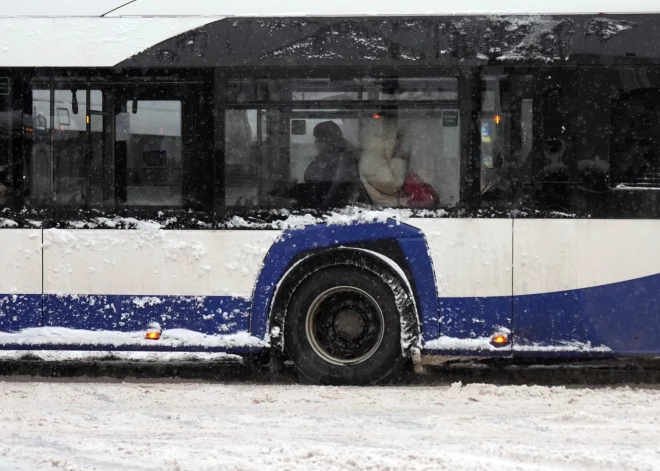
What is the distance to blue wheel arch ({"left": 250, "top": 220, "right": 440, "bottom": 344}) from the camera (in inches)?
338

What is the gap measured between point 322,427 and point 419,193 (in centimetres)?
245

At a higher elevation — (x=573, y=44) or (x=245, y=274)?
(x=573, y=44)

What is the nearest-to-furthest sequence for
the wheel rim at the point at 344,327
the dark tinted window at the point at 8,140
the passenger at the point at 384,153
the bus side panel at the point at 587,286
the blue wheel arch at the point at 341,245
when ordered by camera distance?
the bus side panel at the point at 587,286 → the blue wheel arch at the point at 341,245 → the passenger at the point at 384,153 → the wheel rim at the point at 344,327 → the dark tinted window at the point at 8,140

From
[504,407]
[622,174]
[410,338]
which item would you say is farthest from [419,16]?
[504,407]

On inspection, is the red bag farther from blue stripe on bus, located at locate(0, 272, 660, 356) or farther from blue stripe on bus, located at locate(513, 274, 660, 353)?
blue stripe on bus, located at locate(513, 274, 660, 353)

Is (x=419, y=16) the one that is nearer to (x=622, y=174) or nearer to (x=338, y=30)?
(x=338, y=30)

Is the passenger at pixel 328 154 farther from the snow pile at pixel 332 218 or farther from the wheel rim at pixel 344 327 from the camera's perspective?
the wheel rim at pixel 344 327

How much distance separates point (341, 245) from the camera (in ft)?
28.4


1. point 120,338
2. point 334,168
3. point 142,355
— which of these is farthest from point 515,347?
point 120,338

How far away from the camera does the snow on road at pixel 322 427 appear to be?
5875 mm

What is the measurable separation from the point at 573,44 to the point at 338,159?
6.99ft

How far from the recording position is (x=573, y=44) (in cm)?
858

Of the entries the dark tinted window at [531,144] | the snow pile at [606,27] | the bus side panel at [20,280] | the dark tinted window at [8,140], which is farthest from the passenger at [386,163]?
the dark tinted window at [8,140]

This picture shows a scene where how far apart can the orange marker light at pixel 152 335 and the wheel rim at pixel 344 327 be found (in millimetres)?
1242
